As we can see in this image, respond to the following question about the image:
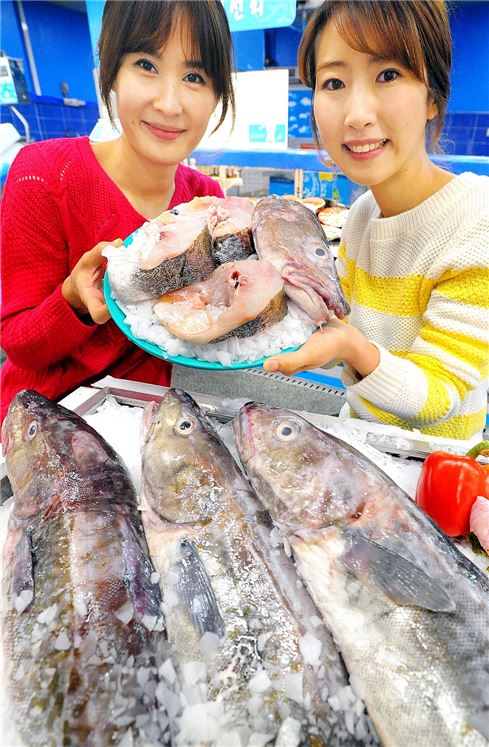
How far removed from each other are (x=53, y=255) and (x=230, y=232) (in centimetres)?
81

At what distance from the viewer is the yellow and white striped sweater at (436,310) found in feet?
5.19

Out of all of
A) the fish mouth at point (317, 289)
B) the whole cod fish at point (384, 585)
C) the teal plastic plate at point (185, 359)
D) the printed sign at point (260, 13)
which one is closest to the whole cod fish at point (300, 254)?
the fish mouth at point (317, 289)

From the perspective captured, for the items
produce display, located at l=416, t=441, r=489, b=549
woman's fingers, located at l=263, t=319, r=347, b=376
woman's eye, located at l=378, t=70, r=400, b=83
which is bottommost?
produce display, located at l=416, t=441, r=489, b=549

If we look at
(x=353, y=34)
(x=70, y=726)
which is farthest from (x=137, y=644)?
(x=353, y=34)

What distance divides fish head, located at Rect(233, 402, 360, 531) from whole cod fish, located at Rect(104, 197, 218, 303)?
0.55 m

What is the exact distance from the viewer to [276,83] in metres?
3.59

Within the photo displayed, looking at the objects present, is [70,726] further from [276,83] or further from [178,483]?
[276,83]

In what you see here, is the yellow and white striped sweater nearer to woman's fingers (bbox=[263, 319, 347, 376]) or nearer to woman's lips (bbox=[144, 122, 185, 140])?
woman's fingers (bbox=[263, 319, 347, 376])

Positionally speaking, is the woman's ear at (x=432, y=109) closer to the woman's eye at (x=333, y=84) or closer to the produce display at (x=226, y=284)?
the woman's eye at (x=333, y=84)

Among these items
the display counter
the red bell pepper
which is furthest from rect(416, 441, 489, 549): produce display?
the display counter

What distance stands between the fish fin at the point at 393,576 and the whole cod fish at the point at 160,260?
1.00 m

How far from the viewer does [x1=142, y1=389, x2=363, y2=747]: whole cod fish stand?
2.42 ft

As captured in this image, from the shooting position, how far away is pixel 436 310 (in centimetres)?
162

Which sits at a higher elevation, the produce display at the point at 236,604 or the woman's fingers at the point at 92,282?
the woman's fingers at the point at 92,282
